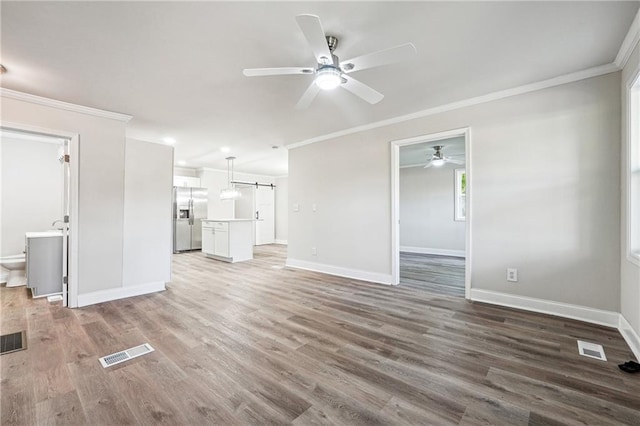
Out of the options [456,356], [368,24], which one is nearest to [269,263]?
[456,356]

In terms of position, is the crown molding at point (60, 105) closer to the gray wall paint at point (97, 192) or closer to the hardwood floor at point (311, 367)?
the gray wall paint at point (97, 192)

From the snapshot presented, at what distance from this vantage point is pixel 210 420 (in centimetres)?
145

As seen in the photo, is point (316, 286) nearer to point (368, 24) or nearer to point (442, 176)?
point (368, 24)

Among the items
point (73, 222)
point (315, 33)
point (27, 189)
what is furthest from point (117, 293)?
point (315, 33)

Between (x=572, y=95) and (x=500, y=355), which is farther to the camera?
(x=572, y=95)

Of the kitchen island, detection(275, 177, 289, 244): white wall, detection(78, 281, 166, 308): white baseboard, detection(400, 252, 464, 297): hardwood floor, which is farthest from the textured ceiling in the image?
detection(275, 177, 289, 244): white wall

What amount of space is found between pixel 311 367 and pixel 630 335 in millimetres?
2721

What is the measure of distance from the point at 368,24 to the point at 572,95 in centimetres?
247

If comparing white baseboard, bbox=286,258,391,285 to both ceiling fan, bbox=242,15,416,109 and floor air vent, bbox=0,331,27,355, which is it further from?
floor air vent, bbox=0,331,27,355

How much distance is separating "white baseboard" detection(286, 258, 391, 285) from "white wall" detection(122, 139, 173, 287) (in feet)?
7.65

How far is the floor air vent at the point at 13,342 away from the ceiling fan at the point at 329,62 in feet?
9.79

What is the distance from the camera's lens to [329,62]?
2.06 metres

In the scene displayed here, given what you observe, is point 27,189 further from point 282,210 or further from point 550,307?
point 550,307

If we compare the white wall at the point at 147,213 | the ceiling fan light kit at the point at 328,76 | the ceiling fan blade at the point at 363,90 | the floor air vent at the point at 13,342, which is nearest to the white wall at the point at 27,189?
the white wall at the point at 147,213
